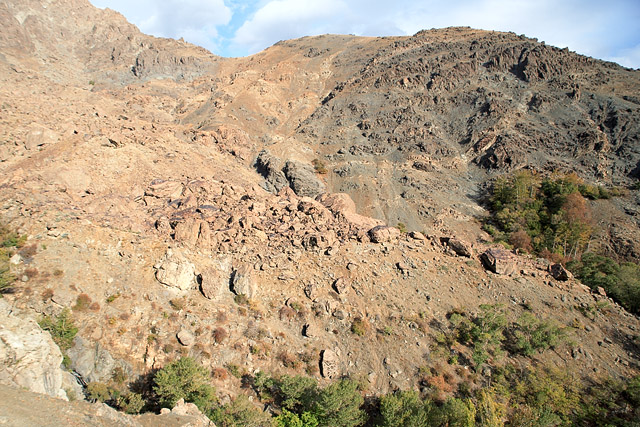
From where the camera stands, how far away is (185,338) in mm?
17891

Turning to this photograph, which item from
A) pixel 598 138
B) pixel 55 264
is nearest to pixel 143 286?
pixel 55 264

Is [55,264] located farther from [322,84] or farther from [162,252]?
[322,84]

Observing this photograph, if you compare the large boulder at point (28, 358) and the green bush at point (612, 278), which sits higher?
the green bush at point (612, 278)

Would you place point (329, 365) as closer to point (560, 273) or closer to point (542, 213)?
point (560, 273)

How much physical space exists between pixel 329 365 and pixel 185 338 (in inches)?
314

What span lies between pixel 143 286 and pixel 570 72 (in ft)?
257

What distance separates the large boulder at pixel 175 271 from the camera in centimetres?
1998

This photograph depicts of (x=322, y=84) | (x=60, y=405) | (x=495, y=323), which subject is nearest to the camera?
(x=60, y=405)

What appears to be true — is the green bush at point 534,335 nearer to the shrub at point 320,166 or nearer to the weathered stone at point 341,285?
the weathered stone at point 341,285

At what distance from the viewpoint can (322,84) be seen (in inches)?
3068

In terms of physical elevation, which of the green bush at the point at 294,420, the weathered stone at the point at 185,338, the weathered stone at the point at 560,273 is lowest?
the green bush at the point at 294,420

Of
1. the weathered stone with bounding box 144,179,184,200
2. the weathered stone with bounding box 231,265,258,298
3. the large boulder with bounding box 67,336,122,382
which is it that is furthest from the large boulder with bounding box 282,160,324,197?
the large boulder with bounding box 67,336,122,382

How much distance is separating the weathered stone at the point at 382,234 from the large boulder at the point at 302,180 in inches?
853

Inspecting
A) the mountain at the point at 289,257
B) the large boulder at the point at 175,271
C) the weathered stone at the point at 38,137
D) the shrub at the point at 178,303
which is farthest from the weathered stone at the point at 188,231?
the weathered stone at the point at 38,137
